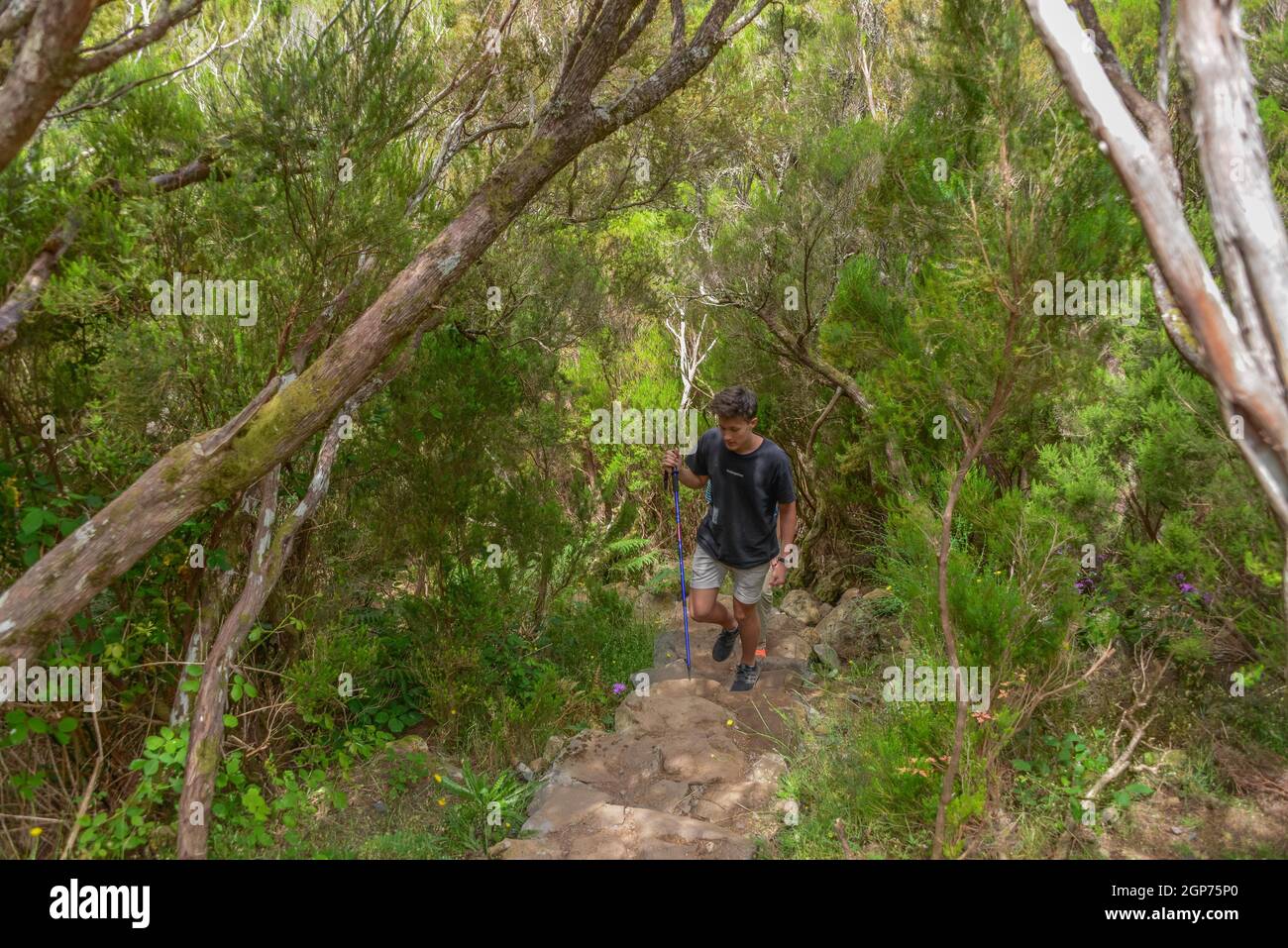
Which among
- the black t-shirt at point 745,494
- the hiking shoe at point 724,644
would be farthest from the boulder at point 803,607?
the black t-shirt at point 745,494

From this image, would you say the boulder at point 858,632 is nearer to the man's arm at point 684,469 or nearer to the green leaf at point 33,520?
the man's arm at point 684,469

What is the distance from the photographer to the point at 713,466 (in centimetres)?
562

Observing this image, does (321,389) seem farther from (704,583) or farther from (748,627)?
(748,627)

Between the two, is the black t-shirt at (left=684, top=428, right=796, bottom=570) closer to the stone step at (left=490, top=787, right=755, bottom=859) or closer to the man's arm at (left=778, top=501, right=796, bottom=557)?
the man's arm at (left=778, top=501, right=796, bottom=557)

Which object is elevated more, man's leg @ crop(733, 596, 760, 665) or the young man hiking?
the young man hiking

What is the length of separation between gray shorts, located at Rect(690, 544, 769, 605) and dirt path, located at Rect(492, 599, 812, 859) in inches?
28.9

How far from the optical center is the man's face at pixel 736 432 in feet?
17.3

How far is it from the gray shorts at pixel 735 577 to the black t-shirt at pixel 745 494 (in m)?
0.07

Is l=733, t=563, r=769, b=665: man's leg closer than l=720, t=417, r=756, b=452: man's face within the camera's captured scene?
No

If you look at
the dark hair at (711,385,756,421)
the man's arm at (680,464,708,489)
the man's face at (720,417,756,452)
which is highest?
the dark hair at (711,385,756,421)

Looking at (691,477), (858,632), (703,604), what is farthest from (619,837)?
(858,632)

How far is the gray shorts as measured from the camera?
5.66m

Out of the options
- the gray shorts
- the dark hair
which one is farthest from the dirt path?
the dark hair

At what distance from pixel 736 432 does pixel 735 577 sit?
105 centimetres
